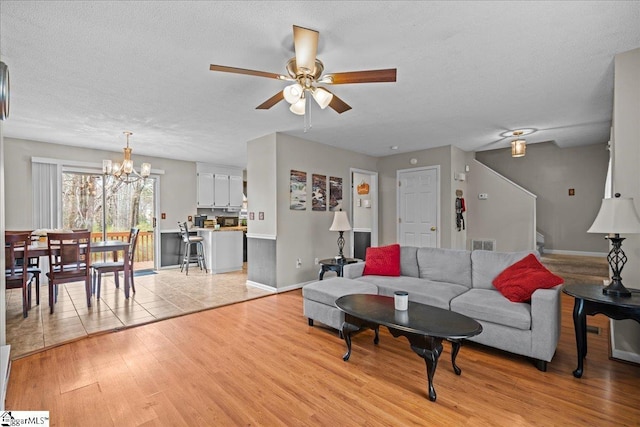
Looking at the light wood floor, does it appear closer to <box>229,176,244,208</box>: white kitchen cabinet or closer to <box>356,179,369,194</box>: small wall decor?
<box>356,179,369,194</box>: small wall decor

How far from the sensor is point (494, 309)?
8.36 ft

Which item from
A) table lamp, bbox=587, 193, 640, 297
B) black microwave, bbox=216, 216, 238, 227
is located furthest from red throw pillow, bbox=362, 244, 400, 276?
black microwave, bbox=216, 216, 238, 227

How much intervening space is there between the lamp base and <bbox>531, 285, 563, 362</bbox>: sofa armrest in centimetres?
33

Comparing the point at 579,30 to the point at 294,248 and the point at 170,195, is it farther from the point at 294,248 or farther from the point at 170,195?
the point at 170,195

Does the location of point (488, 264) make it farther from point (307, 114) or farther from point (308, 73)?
point (307, 114)

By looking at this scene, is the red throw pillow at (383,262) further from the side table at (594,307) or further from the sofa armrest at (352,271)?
the side table at (594,307)

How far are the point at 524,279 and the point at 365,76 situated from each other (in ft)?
7.18

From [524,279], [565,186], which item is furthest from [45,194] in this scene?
[565,186]

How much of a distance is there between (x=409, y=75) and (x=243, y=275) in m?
4.78

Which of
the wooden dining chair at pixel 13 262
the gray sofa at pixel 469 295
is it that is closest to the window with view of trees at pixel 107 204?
the wooden dining chair at pixel 13 262

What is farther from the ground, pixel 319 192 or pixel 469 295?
pixel 319 192

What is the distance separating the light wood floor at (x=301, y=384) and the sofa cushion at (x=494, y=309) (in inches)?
13.3

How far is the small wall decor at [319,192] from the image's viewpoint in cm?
531

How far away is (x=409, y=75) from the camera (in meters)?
2.81
